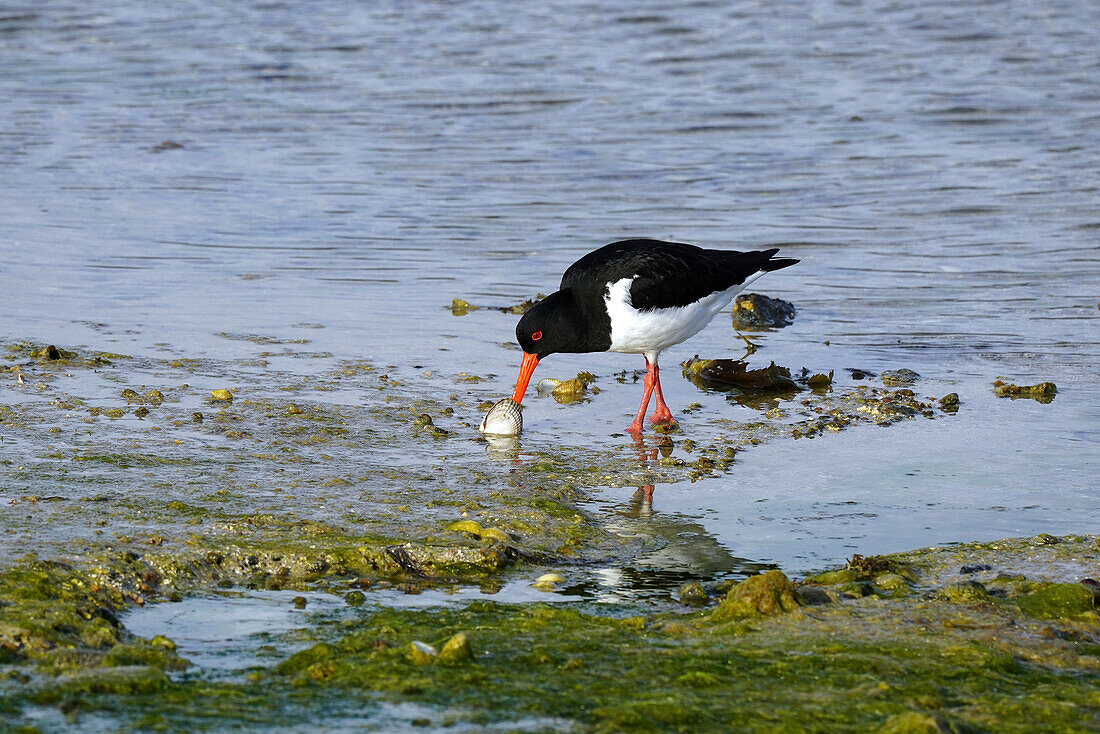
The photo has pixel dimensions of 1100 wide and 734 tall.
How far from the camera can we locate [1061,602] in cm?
406

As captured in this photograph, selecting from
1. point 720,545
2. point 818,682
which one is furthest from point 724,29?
point 818,682

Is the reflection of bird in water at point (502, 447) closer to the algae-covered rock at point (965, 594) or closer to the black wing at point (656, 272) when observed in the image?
the black wing at point (656, 272)

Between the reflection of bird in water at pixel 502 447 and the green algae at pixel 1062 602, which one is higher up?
the reflection of bird in water at pixel 502 447

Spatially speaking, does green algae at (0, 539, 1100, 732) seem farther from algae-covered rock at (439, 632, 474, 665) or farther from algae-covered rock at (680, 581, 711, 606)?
algae-covered rock at (680, 581, 711, 606)

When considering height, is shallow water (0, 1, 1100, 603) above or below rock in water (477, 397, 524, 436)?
above

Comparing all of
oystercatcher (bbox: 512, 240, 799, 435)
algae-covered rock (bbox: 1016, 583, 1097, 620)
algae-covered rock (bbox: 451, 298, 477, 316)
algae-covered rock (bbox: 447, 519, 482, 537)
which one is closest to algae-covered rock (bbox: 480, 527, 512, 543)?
algae-covered rock (bbox: 447, 519, 482, 537)

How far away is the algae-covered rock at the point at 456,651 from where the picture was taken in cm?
354

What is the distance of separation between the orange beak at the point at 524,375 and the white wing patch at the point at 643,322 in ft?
1.40

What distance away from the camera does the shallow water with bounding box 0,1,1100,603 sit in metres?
6.00

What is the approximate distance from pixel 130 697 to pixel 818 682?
5.69 feet

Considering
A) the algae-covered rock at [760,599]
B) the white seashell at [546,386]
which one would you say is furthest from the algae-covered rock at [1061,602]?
the white seashell at [546,386]

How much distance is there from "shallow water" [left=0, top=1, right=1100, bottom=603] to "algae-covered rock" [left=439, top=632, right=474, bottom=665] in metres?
1.19

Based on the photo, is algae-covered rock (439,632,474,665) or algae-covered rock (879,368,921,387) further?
algae-covered rock (879,368,921,387)

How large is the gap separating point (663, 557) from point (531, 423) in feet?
6.54
